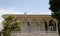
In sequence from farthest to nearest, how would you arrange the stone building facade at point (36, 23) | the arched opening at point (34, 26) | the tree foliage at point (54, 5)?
the arched opening at point (34, 26), the stone building facade at point (36, 23), the tree foliage at point (54, 5)

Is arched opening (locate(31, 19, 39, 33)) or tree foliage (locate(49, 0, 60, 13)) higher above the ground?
tree foliage (locate(49, 0, 60, 13))

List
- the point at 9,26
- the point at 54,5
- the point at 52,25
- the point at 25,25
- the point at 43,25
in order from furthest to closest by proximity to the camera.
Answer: the point at 52,25 → the point at 43,25 → the point at 25,25 → the point at 9,26 → the point at 54,5

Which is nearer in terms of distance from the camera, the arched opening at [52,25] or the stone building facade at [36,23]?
the stone building facade at [36,23]

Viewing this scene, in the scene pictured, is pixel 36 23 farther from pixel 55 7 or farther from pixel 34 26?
pixel 55 7

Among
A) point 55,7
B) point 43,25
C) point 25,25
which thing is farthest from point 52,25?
point 55,7

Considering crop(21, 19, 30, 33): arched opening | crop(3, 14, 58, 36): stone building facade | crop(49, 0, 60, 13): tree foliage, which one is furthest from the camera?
crop(21, 19, 30, 33): arched opening

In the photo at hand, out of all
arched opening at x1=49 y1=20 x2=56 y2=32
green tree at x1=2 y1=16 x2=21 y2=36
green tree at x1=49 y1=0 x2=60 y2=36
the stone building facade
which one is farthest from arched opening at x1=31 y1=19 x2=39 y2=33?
green tree at x1=49 y1=0 x2=60 y2=36

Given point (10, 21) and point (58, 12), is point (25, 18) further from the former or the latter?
point (58, 12)

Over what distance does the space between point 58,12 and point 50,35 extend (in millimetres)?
20124

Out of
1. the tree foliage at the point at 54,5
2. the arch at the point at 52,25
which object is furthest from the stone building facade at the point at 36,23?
the tree foliage at the point at 54,5

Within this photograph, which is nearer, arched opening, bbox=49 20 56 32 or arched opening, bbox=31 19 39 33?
arched opening, bbox=49 20 56 32

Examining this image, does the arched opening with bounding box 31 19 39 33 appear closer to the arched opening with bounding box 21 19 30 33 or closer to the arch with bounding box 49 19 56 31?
the arched opening with bounding box 21 19 30 33

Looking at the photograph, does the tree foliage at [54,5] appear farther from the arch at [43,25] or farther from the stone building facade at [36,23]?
the arch at [43,25]

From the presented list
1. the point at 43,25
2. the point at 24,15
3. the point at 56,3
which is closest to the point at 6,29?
the point at 24,15
